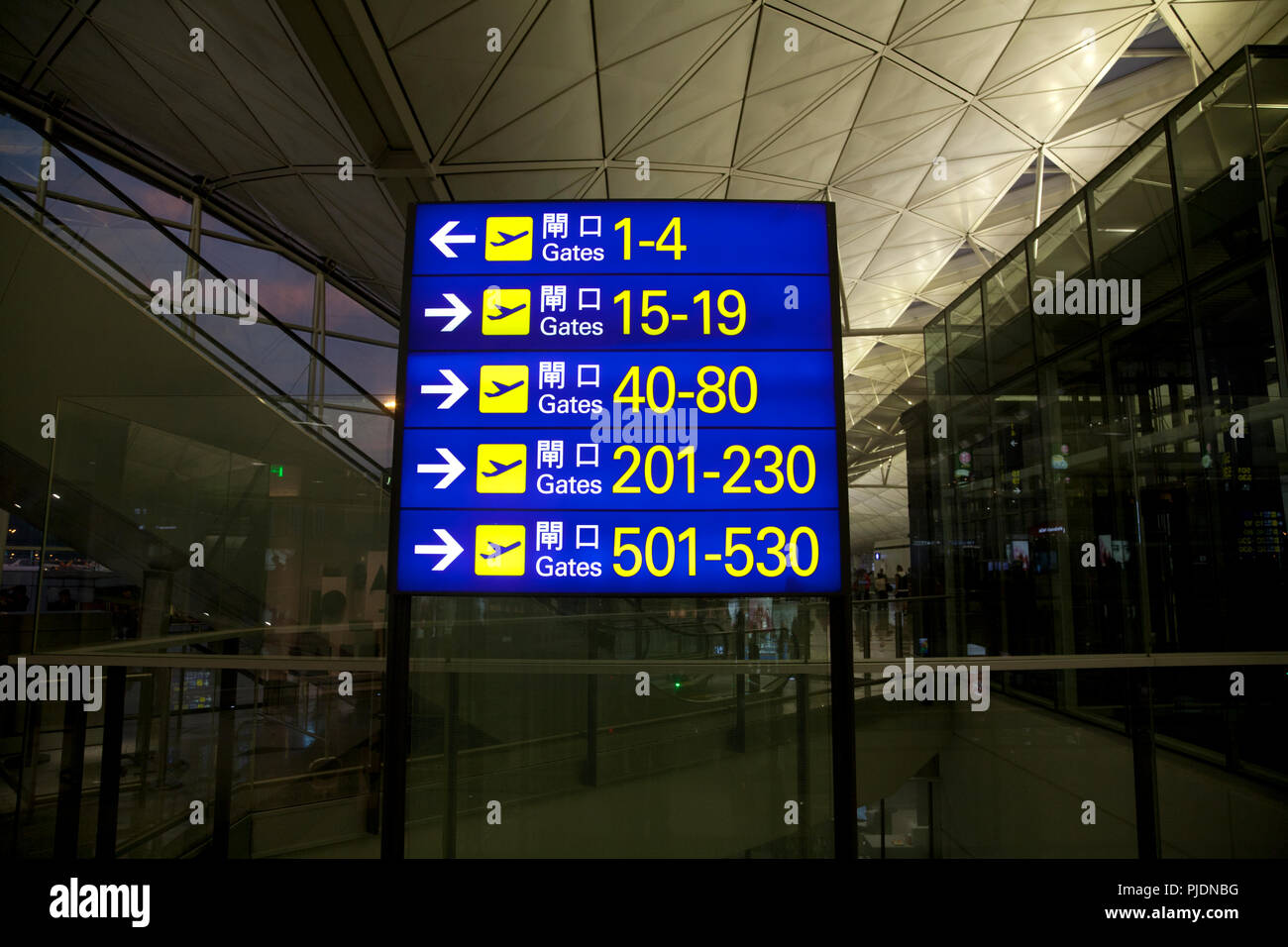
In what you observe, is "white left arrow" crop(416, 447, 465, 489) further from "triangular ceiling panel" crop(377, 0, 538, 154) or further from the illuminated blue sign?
"triangular ceiling panel" crop(377, 0, 538, 154)

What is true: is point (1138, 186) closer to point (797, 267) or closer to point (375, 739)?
point (797, 267)

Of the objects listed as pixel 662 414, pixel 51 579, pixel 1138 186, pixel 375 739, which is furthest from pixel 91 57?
pixel 1138 186

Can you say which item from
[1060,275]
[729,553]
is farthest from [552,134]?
[729,553]

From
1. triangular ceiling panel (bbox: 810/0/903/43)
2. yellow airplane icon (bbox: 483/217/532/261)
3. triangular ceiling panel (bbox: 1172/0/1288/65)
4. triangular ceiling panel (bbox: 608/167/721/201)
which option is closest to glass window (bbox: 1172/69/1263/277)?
triangular ceiling panel (bbox: 810/0/903/43)

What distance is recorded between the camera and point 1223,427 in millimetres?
8016

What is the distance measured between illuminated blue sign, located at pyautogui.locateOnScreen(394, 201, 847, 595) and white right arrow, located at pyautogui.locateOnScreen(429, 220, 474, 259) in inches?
4.9

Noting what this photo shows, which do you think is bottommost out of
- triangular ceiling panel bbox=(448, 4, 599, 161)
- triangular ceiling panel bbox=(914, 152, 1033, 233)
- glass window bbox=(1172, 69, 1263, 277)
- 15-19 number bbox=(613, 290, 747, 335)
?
15-19 number bbox=(613, 290, 747, 335)

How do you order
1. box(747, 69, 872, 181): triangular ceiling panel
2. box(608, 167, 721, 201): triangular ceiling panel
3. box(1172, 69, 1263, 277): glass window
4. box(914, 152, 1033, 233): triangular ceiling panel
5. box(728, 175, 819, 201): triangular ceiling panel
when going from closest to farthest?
box(1172, 69, 1263, 277): glass window → box(747, 69, 872, 181): triangular ceiling panel → box(608, 167, 721, 201): triangular ceiling panel → box(728, 175, 819, 201): triangular ceiling panel → box(914, 152, 1033, 233): triangular ceiling panel

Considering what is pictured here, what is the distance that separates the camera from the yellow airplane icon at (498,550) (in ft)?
12.9

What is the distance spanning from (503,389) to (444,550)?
1006mm

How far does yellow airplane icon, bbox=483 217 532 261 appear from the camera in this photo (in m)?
4.23

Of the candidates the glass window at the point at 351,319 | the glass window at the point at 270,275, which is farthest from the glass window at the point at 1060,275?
the glass window at the point at 270,275

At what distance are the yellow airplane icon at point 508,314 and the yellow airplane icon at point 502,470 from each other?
28.3 inches

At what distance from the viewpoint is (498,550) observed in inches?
156
